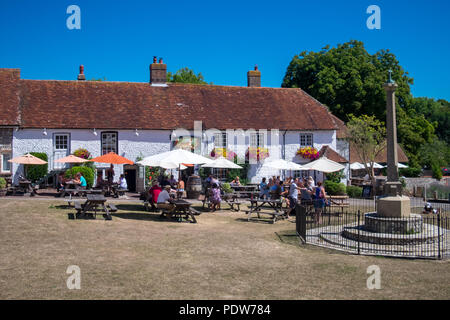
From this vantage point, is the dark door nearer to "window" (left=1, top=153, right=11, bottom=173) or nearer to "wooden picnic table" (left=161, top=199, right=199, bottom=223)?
"window" (left=1, top=153, right=11, bottom=173)

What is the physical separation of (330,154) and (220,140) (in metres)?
7.94

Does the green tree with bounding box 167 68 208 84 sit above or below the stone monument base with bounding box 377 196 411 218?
above

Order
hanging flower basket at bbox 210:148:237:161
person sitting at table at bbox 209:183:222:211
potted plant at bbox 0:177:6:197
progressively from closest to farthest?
1. person sitting at table at bbox 209:183:222:211
2. potted plant at bbox 0:177:6:197
3. hanging flower basket at bbox 210:148:237:161

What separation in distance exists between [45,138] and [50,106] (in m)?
2.42

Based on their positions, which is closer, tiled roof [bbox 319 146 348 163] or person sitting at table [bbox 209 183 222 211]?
person sitting at table [bbox 209 183 222 211]

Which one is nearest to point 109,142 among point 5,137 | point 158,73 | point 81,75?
point 5,137

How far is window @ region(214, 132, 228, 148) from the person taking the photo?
98.2 ft

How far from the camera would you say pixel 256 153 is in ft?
98.8

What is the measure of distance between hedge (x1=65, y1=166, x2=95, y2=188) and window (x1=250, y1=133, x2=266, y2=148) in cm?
1090

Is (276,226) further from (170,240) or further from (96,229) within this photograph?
(96,229)

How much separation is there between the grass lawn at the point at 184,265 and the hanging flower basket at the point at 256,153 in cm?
1511

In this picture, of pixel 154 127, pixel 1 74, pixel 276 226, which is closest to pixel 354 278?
pixel 276 226

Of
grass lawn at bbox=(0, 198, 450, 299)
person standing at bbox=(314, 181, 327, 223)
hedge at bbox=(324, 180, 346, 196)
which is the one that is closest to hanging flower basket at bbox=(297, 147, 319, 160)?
hedge at bbox=(324, 180, 346, 196)

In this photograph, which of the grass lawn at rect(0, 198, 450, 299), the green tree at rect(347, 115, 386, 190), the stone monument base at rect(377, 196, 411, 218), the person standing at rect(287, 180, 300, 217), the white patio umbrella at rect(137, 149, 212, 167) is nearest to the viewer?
the grass lawn at rect(0, 198, 450, 299)
